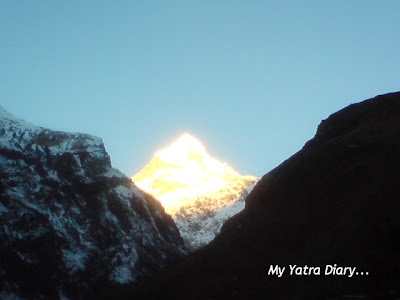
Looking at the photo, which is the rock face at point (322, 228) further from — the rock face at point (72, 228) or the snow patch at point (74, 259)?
the snow patch at point (74, 259)

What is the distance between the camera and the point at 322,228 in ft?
235

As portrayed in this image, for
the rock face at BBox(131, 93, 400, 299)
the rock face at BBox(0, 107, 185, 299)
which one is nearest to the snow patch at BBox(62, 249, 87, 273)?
the rock face at BBox(0, 107, 185, 299)

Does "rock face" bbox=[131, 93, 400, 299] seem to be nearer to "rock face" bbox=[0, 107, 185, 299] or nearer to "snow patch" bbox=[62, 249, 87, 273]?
"rock face" bbox=[0, 107, 185, 299]

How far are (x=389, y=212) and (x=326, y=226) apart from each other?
379 inches

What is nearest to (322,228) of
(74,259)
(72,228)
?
(74,259)

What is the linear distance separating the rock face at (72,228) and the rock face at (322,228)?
47988mm

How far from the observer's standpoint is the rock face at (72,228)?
431 feet

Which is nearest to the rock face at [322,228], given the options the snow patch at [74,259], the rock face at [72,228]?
the rock face at [72,228]

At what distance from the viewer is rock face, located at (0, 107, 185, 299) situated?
431ft

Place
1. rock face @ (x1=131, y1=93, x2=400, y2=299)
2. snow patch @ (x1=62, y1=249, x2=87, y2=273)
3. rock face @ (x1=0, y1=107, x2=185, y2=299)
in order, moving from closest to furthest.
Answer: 1. rock face @ (x1=131, y1=93, x2=400, y2=299)
2. rock face @ (x1=0, y1=107, x2=185, y2=299)
3. snow patch @ (x1=62, y1=249, x2=87, y2=273)

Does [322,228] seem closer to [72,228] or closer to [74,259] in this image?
[74,259]

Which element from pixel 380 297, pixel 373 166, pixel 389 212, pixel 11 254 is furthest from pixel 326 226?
pixel 11 254

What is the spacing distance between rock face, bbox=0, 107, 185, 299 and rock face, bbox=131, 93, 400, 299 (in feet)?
157

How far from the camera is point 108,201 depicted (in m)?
176
